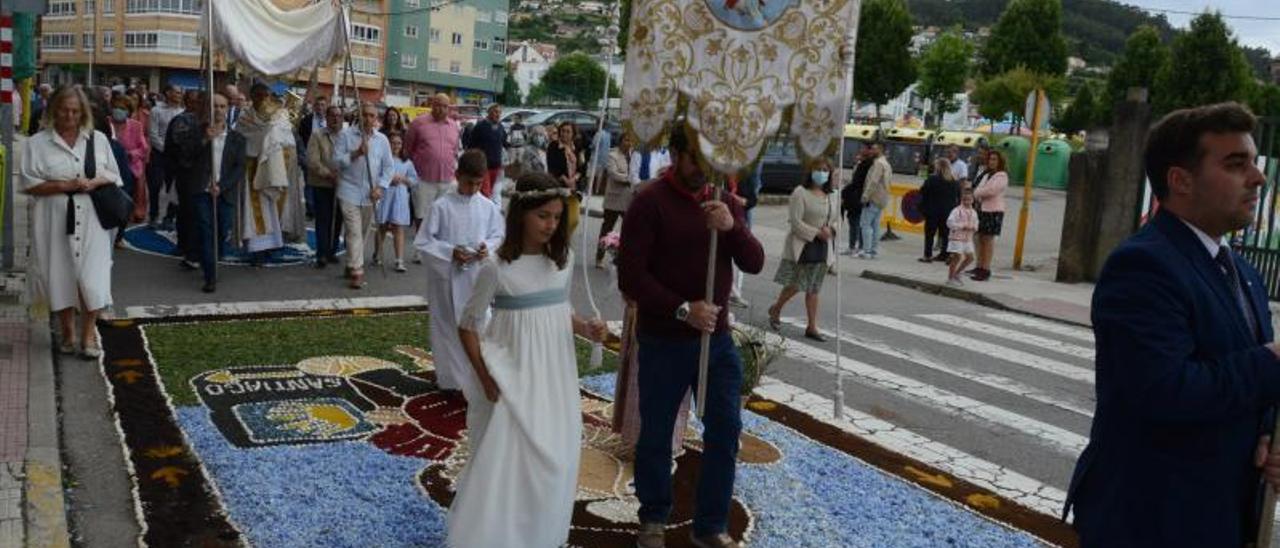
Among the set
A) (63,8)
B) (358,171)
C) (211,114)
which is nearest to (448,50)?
(63,8)

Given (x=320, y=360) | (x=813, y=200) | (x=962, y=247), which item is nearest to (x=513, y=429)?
(x=320, y=360)

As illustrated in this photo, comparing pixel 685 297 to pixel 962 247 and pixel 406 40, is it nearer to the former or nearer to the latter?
pixel 962 247

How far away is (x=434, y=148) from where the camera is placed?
468 inches

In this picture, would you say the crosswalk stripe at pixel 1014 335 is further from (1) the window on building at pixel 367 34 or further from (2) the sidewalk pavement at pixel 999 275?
(1) the window on building at pixel 367 34

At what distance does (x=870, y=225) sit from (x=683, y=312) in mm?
12949

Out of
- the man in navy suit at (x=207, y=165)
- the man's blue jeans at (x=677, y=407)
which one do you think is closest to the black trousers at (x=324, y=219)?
the man in navy suit at (x=207, y=165)

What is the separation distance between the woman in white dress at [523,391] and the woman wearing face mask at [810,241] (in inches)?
222

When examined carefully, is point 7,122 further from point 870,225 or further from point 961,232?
point 870,225

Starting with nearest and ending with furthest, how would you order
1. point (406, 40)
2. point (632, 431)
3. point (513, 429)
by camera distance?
1. point (513, 429)
2. point (632, 431)
3. point (406, 40)

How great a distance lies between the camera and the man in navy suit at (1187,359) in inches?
102

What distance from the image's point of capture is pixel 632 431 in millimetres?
5816

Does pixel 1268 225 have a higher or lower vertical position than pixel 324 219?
higher

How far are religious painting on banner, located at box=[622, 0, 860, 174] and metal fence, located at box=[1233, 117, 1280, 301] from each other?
10.3m

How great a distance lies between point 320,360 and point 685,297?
3.98 m
